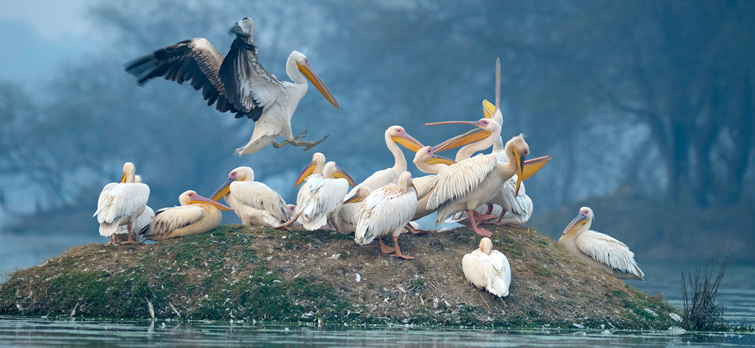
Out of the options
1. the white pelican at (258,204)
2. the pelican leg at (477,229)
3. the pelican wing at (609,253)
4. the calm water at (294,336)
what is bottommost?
the calm water at (294,336)

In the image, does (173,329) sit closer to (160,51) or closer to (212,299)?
(212,299)

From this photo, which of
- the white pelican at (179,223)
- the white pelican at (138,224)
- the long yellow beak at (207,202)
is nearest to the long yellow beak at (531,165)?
the long yellow beak at (207,202)

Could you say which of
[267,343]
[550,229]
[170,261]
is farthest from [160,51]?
[550,229]

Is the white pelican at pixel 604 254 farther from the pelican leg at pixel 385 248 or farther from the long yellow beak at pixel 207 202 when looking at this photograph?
the long yellow beak at pixel 207 202

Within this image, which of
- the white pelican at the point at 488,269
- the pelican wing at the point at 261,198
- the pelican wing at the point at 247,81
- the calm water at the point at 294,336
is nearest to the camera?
the calm water at the point at 294,336

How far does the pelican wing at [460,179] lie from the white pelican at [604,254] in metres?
1.87

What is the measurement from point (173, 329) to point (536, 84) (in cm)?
3673

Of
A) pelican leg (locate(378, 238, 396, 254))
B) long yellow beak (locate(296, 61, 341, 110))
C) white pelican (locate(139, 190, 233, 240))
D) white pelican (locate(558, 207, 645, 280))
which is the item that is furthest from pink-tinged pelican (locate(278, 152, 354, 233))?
white pelican (locate(558, 207, 645, 280))

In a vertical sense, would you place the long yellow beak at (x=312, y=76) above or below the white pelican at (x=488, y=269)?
above

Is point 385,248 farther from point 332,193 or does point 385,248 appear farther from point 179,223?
point 179,223

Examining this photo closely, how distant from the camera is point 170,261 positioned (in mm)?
10719

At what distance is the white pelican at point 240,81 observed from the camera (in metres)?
13.0

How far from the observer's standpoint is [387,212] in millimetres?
10594

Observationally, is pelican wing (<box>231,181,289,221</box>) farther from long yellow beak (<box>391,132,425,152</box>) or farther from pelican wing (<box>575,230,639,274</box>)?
pelican wing (<box>575,230,639,274</box>)
